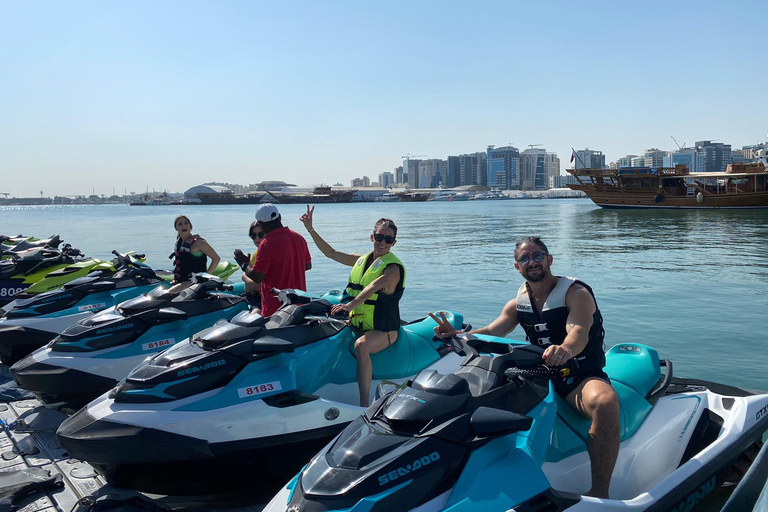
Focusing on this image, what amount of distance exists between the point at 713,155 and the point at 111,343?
→ 663ft

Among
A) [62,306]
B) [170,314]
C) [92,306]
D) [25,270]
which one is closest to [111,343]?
[170,314]

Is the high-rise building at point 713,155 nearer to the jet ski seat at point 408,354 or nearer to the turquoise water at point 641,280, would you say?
the turquoise water at point 641,280

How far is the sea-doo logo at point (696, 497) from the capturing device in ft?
10.3

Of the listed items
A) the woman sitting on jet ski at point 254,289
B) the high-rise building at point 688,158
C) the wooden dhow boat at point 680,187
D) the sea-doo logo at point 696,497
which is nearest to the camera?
the sea-doo logo at point 696,497

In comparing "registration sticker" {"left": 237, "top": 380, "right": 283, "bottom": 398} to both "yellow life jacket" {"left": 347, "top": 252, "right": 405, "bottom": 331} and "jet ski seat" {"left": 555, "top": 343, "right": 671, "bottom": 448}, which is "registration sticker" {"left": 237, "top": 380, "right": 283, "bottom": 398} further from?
"jet ski seat" {"left": 555, "top": 343, "right": 671, "bottom": 448}

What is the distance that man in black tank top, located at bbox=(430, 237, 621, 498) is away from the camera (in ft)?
9.98

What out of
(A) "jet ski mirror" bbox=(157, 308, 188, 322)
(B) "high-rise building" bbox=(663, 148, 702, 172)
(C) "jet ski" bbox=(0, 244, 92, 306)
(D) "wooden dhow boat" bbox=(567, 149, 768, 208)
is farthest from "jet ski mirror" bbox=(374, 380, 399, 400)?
(B) "high-rise building" bbox=(663, 148, 702, 172)

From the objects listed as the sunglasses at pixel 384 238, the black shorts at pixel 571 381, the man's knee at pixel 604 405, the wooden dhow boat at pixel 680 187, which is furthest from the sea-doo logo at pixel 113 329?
the wooden dhow boat at pixel 680 187

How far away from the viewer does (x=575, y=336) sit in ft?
10.2

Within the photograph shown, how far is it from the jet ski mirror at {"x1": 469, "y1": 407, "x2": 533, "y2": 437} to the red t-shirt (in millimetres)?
3061

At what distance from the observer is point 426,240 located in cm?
2817

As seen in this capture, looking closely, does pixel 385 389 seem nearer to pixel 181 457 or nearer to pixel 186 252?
pixel 181 457

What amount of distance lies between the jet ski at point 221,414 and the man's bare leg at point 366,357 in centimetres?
17

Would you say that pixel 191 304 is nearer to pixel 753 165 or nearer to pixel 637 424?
pixel 637 424
